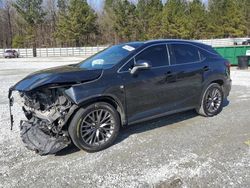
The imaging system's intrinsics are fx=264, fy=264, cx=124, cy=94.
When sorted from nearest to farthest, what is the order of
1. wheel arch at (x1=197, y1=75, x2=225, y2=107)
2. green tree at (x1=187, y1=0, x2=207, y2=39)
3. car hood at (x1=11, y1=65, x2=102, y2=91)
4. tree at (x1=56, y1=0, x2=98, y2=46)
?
car hood at (x1=11, y1=65, x2=102, y2=91) < wheel arch at (x1=197, y1=75, x2=225, y2=107) < tree at (x1=56, y1=0, x2=98, y2=46) < green tree at (x1=187, y1=0, x2=207, y2=39)

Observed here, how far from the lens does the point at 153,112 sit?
477cm

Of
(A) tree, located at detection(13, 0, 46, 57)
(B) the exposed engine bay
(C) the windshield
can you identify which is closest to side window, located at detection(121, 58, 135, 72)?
(C) the windshield

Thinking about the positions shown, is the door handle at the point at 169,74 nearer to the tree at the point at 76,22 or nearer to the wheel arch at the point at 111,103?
the wheel arch at the point at 111,103

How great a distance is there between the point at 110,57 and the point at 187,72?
1.53 meters

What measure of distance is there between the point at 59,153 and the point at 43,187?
930 millimetres

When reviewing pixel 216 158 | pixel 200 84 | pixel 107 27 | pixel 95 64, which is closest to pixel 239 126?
pixel 200 84

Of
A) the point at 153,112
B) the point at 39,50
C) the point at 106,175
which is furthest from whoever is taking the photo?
the point at 39,50

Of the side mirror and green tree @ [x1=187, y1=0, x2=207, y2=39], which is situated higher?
green tree @ [x1=187, y1=0, x2=207, y2=39]

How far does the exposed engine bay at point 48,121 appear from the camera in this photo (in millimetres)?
3908

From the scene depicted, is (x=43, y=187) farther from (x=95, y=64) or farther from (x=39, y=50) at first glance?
(x=39, y=50)

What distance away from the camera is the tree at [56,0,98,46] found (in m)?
48.7

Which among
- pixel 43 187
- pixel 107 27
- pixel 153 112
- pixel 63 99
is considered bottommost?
pixel 43 187

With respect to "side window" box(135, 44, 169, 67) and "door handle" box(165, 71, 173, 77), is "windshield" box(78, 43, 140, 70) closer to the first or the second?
"side window" box(135, 44, 169, 67)

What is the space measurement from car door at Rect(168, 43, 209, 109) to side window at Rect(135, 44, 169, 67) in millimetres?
161
